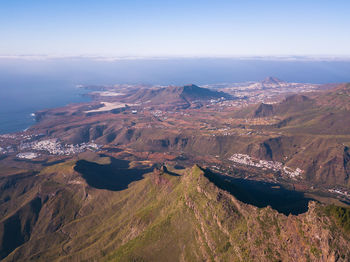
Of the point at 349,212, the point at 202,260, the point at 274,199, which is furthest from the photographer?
the point at 274,199

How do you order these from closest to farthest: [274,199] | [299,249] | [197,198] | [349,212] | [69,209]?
[349,212] < [299,249] < [197,198] < [274,199] < [69,209]

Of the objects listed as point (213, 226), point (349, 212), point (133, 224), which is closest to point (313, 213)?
point (349, 212)

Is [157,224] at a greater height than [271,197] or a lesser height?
greater

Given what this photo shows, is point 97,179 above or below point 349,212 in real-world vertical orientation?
below

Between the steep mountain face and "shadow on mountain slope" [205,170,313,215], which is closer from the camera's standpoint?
the steep mountain face

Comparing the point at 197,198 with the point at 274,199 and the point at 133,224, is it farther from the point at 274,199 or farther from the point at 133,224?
the point at 274,199

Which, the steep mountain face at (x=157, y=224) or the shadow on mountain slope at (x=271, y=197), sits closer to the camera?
the steep mountain face at (x=157, y=224)

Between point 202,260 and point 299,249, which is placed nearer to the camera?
point 299,249

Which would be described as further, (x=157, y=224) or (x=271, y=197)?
(x=271, y=197)
